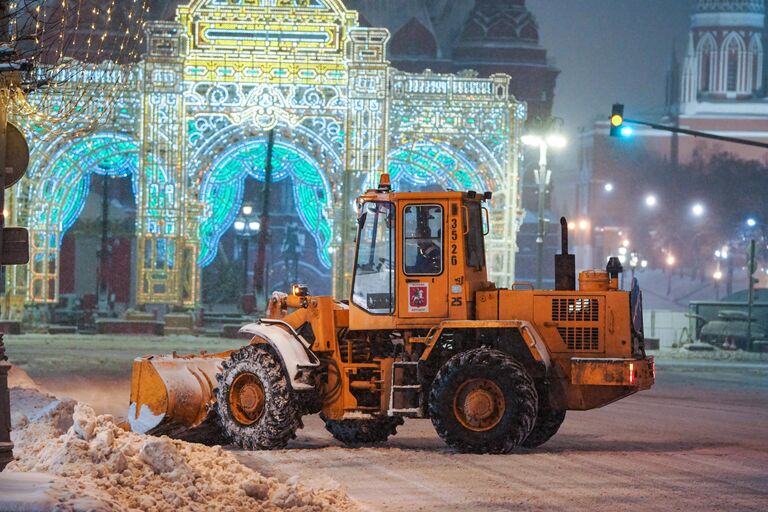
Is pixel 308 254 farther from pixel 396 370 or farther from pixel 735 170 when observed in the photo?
pixel 396 370

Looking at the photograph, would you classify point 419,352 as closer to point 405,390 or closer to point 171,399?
point 405,390

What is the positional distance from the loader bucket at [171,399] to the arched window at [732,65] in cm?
10032

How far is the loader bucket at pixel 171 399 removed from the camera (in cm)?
1711

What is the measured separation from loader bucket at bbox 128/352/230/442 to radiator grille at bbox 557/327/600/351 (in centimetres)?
426

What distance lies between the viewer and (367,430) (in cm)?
1800

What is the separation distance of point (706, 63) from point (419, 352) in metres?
101

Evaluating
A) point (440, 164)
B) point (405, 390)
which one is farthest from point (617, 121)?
point (440, 164)

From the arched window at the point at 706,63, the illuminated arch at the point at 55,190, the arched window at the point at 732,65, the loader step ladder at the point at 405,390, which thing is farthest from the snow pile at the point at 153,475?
the arched window at the point at 732,65

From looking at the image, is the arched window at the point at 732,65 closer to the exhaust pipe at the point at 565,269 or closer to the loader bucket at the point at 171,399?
the exhaust pipe at the point at 565,269

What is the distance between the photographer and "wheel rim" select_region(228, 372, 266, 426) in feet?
56.1

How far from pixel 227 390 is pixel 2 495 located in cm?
682

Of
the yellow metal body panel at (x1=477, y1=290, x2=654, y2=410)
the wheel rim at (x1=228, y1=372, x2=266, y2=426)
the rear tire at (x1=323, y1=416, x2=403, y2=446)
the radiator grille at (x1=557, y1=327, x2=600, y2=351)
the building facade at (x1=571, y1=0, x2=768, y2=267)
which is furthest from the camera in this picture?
the building facade at (x1=571, y1=0, x2=768, y2=267)

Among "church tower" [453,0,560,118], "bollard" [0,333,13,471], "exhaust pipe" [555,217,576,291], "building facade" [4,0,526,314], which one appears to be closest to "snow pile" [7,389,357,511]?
"bollard" [0,333,13,471]

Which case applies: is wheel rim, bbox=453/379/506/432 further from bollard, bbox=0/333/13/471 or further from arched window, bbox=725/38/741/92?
arched window, bbox=725/38/741/92
